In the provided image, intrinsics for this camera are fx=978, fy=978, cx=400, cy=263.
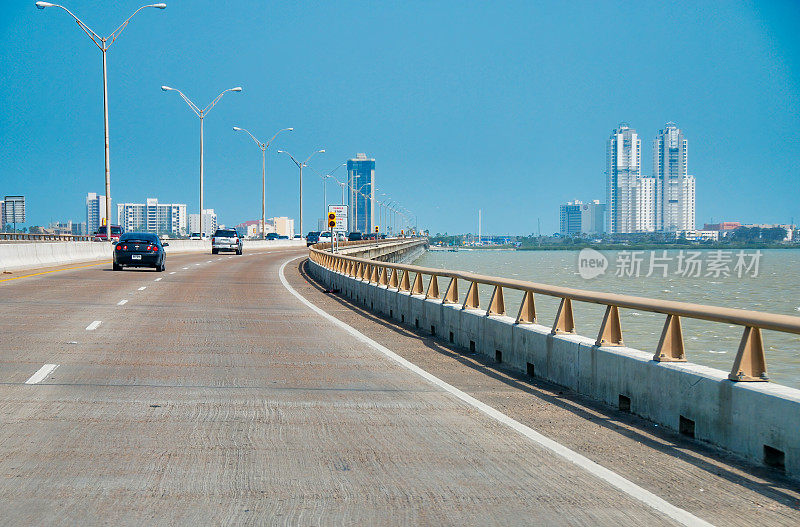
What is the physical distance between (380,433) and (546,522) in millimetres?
3036

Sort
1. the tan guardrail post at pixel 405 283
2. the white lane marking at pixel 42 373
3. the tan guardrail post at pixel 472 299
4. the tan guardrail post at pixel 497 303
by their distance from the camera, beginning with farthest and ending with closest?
1. the tan guardrail post at pixel 405 283
2. the tan guardrail post at pixel 472 299
3. the tan guardrail post at pixel 497 303
4. the white lane marking at pixel 42 373

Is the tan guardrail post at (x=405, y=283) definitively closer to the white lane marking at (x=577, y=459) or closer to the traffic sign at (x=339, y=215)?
the white lane marking at (x=577, y=459)

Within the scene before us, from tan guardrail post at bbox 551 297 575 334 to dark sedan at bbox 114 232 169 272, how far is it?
32041 millimetres

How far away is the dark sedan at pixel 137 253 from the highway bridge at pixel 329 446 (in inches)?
1033

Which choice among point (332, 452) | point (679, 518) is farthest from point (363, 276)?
point (679, 518)

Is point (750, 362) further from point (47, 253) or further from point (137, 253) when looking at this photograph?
point (47, 253)

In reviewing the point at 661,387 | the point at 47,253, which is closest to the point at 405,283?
the point at 661,387

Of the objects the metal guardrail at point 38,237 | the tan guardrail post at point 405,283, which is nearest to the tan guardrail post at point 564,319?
the tan guardrail post at point 405,283

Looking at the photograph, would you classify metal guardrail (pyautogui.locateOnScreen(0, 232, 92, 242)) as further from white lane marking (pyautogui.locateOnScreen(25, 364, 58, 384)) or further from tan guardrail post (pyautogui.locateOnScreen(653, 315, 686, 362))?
tan guardrail post (pyautogui.locateOnScreen(653, 315, 686, 362))

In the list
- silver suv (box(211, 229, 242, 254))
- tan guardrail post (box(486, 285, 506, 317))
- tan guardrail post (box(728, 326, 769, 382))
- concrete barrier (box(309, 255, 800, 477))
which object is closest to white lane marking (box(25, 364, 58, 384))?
concrete barrier (box(309, 255, 800, 477))

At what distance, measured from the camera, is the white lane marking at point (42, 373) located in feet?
37.8

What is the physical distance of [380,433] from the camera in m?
8.83

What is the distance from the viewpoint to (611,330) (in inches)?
421

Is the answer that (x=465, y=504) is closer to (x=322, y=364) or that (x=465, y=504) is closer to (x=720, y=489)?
(x=720, y=489)
